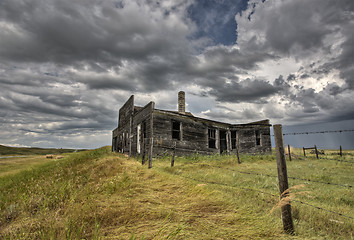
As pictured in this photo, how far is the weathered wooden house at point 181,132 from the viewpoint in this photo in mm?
12914

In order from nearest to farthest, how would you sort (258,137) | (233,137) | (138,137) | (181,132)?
(181,132)
(138,137)
(258,137)
(233,137)

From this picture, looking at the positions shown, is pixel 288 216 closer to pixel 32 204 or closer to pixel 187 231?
pixel 187 231

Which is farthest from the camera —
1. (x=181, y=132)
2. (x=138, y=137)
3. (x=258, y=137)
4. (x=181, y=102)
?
(x=258, y=137)

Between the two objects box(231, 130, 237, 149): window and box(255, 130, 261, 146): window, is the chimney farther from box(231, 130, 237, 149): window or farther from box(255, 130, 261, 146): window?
box(255, 130, 261, 146): window

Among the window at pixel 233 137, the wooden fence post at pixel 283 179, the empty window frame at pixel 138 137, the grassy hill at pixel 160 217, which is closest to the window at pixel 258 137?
the window at pixel 233 137

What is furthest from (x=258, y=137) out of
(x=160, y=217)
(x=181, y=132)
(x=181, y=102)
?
(x=160, y=217)

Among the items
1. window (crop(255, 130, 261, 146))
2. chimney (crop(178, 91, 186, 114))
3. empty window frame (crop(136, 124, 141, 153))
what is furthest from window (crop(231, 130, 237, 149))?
empty window frame (crop(136, 124, 141, 153))

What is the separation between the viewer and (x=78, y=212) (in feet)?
10.8

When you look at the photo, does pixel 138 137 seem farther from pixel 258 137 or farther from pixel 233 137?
pixel 258 137

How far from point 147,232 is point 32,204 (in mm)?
3281

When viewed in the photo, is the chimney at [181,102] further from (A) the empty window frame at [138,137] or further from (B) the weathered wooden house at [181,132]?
(A) the empty window frame at [138,137]

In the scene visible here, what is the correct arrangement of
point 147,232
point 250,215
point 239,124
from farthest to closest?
point 239,124, point 250,215, point 147,232

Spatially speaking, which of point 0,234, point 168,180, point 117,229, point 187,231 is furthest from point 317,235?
point 0,234

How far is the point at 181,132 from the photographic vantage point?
555 inches
